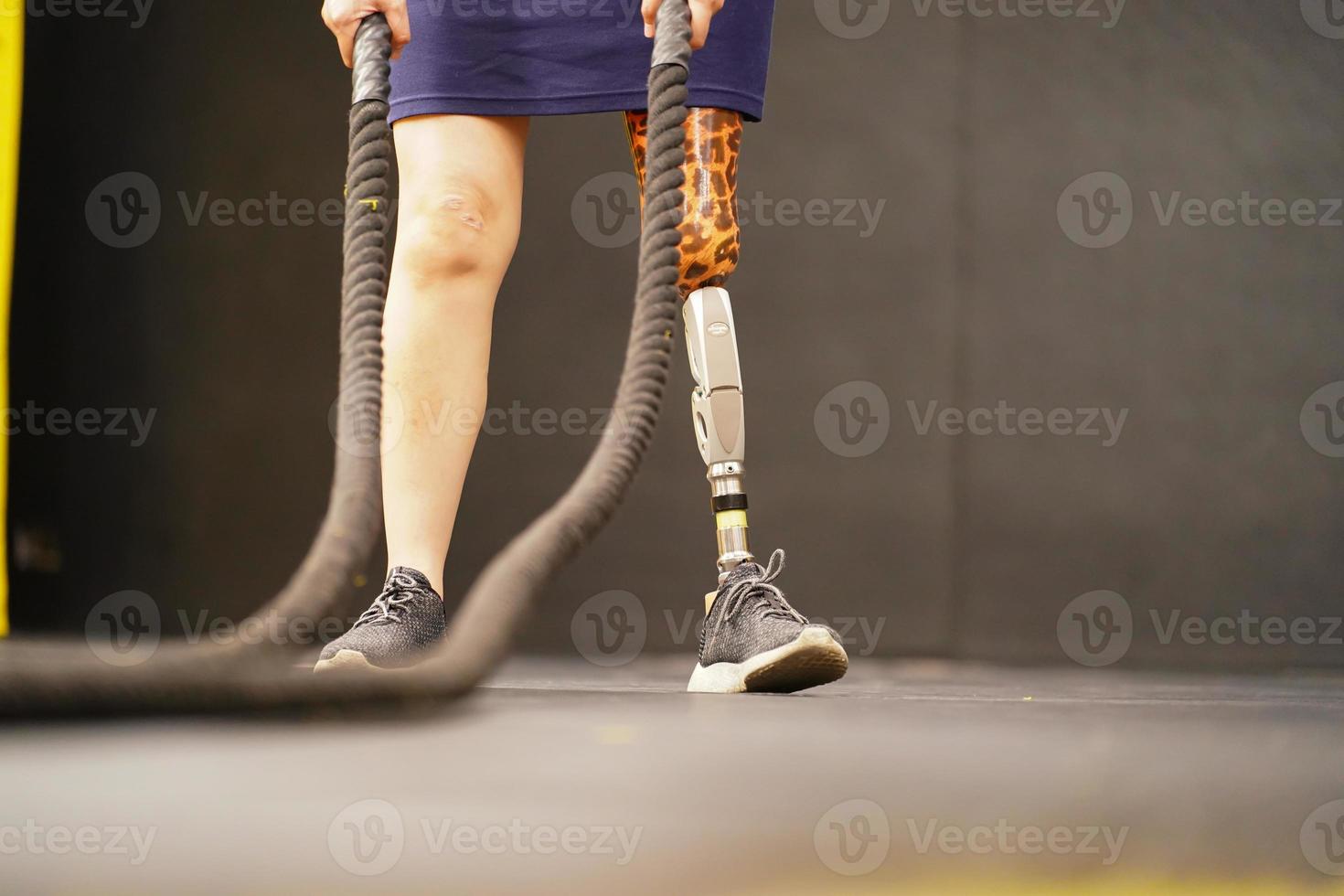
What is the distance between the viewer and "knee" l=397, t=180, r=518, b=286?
3.73ft

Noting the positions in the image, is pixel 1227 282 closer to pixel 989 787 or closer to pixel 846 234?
pixel 846 234

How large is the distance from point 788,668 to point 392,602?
13.8 inches

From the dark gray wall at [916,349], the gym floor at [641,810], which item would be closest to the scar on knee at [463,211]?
the gym floor at [641,810]

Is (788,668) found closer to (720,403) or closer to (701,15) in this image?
(720,403)

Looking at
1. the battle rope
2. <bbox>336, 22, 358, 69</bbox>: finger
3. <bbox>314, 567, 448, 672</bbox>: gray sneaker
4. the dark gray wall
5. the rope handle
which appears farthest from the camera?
the dark gray wall

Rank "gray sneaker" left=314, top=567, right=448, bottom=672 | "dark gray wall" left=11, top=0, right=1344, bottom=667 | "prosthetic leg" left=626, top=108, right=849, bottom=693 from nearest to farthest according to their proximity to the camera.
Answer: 1. "gray sneaker" left=314, top=567, right=448, bottom=672
2. "prosthetic leg" left=626, top=108, right=849, bottom=693
3. "dark gray wall" left=11, top=0, right=1344, bottom=667

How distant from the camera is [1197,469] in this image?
8.07ft

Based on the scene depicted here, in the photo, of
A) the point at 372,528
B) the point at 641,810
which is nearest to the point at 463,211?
the point at 372,528

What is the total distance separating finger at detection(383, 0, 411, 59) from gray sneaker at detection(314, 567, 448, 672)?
1.48ft

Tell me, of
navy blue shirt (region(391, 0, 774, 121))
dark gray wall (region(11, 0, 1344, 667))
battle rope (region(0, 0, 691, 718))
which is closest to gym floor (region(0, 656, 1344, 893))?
battle rope (region(0, 0, 691, 718))

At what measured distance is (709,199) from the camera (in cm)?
115

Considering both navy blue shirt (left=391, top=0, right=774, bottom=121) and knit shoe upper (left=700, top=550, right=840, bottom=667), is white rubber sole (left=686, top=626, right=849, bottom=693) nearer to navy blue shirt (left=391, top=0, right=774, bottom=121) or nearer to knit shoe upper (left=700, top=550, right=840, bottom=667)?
knit shoe upper (left=700, top=550, right=840, bottom=667)

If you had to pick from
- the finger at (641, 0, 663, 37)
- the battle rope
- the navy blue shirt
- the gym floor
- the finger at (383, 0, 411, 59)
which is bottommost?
the gym floor

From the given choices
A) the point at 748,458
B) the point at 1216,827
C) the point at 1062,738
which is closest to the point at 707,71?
the point at 1062,738
